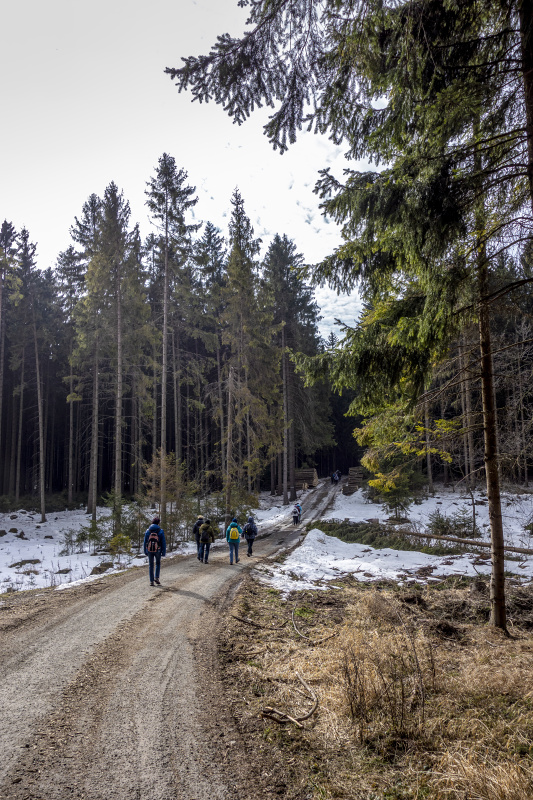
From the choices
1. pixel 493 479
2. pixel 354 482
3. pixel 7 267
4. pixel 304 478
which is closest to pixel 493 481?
pixel 493 479

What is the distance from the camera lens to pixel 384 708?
4.25 metres

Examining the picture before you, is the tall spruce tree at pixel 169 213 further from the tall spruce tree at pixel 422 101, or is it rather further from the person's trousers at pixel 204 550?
the tall spruce tree at pixel 422 101

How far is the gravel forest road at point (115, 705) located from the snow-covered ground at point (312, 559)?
14.6ft

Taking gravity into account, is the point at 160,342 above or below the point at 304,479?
above

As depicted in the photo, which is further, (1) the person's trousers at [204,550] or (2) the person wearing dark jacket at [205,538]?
(1) the person's trousers at [204,550]

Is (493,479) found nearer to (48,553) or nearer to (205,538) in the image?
(205,538)

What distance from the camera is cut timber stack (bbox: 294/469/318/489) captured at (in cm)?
4444

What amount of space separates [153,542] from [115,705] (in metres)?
6.70

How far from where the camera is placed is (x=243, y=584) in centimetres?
1165

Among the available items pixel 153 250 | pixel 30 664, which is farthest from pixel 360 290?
pixel 153 250

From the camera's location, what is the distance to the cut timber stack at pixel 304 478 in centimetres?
4444

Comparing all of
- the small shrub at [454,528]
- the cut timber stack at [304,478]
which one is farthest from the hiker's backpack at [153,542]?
the cut timber stack at [304,478]

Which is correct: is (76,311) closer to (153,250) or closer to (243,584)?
(153,250)

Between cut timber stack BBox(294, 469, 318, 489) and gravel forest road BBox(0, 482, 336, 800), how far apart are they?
35.8 m
